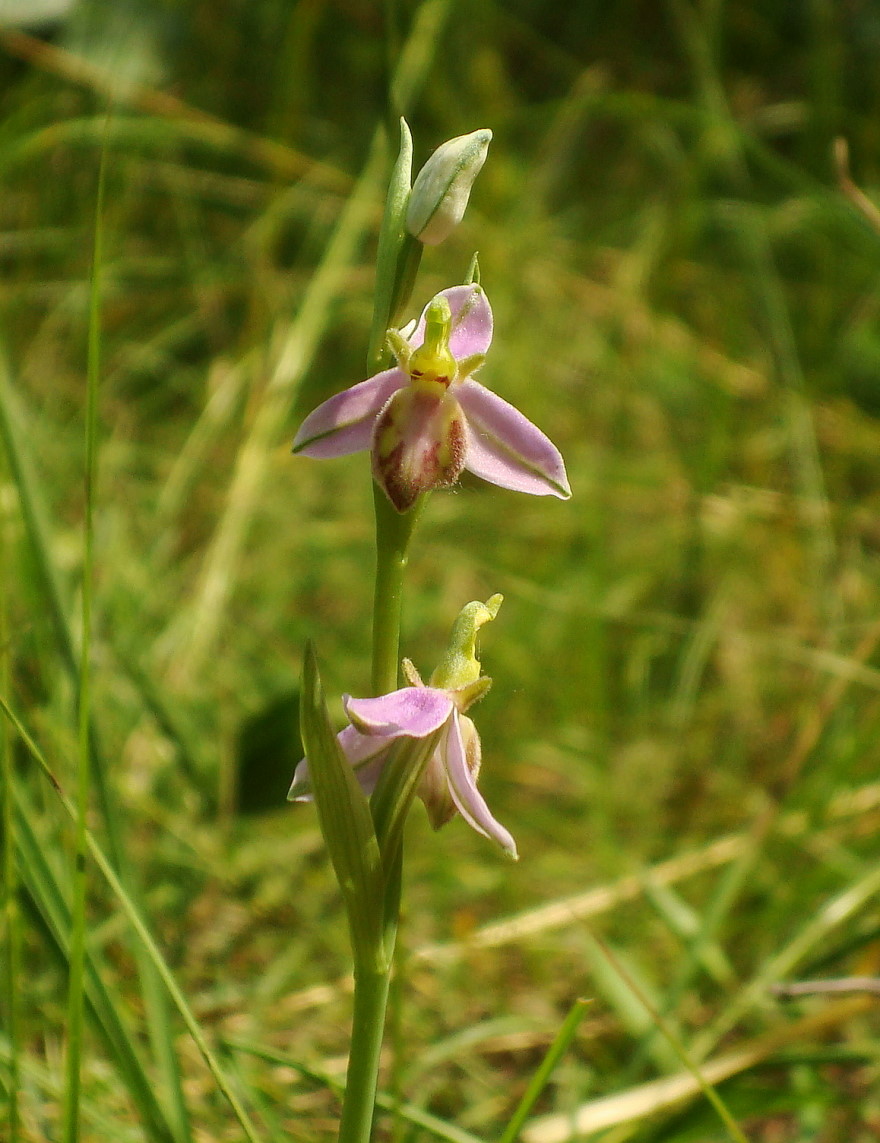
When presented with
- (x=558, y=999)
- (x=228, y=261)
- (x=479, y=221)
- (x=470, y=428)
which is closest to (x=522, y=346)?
(x=479, y=221)

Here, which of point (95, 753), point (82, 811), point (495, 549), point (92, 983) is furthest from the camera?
point (495, 549)

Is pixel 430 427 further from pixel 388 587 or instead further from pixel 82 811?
pixel 82 811

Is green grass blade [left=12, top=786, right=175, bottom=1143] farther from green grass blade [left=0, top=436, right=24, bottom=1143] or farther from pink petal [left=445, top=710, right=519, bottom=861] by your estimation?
pink petal [left=445, top=710, right=519, bottom=861]

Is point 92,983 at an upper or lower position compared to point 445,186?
lower

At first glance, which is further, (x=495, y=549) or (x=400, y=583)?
(x=495, y=549)

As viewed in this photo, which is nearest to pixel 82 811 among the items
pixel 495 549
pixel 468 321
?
pixel 468 321

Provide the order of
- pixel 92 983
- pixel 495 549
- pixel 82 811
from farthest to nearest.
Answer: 1. pixel 495 549
2. pixel 92 983
3. pixel 82 811

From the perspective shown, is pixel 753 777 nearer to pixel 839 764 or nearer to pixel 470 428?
pixel 839 764

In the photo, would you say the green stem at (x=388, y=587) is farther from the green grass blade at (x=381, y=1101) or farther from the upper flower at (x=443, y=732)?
the green grass blade at (x=381, y=1101)
